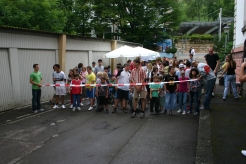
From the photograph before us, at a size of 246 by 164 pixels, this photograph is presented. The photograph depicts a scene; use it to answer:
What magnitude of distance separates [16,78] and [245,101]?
29.5 feet

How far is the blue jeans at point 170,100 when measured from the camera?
9500 mm

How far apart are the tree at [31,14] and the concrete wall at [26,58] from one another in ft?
13.5

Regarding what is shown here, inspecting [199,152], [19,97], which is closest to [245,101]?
[199,152]

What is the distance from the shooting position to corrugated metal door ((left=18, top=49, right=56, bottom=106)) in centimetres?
1162

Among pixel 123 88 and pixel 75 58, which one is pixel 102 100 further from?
pixel 75 58

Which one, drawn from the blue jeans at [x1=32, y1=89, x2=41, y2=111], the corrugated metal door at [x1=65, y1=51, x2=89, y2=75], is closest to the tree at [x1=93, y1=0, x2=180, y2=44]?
the corrugated metal door at [x1=65, y1=51, x2=89, y2=75]

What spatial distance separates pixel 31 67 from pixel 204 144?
347 inches

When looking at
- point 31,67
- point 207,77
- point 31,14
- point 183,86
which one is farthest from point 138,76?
point 31,14

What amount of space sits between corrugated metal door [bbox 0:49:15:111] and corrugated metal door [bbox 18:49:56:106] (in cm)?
69

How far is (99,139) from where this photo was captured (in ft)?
23.0

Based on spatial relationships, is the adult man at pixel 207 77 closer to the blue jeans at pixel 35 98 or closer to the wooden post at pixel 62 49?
the blue jeans at pixel 35 98

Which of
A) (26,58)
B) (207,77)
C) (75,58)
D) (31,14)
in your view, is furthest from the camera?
(31,14)

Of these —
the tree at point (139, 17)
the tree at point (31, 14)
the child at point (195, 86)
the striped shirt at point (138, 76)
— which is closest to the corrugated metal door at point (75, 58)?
the tree at point (31, 14)

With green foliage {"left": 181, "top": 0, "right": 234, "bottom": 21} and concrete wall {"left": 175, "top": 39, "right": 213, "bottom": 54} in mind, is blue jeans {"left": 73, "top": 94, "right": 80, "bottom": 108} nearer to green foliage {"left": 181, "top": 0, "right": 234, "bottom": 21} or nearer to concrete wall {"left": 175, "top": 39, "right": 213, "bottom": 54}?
concrete wall {"left": 175, "top": 39, "right": 213, "bottom": 54}
